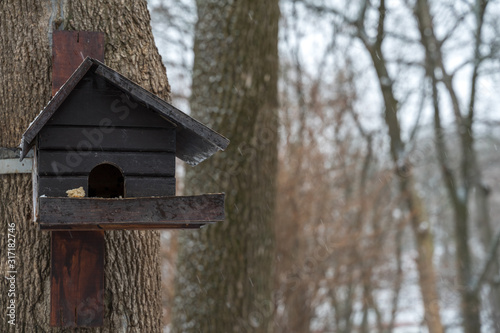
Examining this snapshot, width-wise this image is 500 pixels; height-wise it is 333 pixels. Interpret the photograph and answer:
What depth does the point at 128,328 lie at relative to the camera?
→ 94.8 inches

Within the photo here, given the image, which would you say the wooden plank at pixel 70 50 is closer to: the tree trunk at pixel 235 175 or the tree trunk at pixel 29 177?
the tree trunk at pixel 29 177

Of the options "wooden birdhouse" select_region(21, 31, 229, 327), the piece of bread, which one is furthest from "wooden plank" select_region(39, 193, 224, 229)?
the piece of bread

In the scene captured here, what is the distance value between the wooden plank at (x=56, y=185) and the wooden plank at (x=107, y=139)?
114mm

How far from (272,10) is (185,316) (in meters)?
2.88

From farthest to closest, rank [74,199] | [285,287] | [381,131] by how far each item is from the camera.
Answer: [381,131]
[285,287]
[74,199]

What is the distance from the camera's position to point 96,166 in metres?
2.17

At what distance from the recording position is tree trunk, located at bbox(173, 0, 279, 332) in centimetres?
482

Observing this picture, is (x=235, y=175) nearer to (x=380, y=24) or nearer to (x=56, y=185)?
(x=56, y=185)

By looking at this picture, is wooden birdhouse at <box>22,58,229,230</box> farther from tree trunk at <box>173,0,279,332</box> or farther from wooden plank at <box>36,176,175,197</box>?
tree trunk at <box>173,0,279,332</box>


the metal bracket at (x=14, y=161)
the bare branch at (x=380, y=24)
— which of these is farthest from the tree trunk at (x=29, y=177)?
the bare branch at (x=380, y=24)

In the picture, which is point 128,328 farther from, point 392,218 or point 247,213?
point 392,218

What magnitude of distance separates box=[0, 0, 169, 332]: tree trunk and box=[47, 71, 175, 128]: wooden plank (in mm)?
394

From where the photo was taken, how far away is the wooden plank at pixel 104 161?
2045mm

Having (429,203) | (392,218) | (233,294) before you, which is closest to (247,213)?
(233,294)
